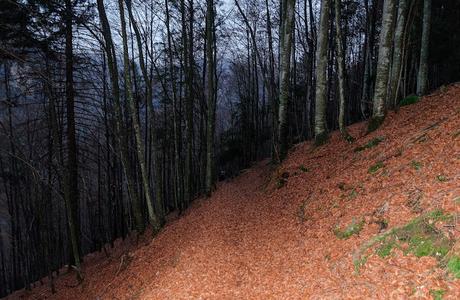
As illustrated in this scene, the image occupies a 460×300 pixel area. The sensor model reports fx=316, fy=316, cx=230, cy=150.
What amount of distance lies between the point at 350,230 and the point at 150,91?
1073 cm

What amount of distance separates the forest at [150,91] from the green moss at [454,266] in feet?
19.2

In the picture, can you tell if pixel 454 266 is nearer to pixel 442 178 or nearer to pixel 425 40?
pixel 442 178

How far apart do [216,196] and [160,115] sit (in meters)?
12.3

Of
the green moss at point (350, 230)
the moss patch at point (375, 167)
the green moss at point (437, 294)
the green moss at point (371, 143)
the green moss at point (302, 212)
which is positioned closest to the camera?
the green moss at point (437, 294)

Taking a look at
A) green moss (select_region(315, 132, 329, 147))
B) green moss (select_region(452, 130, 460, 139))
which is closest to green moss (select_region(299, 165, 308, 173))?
green moss (select_region(315, 132, 329, 147))

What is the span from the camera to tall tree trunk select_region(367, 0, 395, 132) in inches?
372

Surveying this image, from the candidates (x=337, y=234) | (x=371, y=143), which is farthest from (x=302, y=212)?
(x=371, y=143)

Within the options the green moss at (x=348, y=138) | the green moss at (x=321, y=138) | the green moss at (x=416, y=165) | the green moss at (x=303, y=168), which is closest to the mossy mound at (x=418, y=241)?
the green moss at (x=416, y=165)

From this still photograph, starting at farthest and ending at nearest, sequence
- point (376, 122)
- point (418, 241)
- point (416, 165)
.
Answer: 1. point (376, 122)
2. point (416, 165)
3. point (418, 241)

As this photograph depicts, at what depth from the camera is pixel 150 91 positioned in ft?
46.5

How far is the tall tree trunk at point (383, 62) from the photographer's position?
9.46 meters

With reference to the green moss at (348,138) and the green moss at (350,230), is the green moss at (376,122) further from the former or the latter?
the green moss at (350,230)

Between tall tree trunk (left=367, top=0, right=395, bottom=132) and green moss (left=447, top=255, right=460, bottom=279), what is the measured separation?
706 centimetres

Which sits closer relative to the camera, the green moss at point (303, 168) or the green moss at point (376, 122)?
the green moss at point (376, 122)
